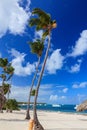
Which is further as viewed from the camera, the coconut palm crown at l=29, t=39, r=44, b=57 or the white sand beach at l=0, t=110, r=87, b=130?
the coconut palm crown at l=29, t=39, r=44, b=57

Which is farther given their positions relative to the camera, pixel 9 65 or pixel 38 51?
pixel 9 65

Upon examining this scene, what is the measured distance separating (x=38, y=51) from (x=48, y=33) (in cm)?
1132

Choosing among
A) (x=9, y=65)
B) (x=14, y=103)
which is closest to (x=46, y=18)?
(x=14, y=103)

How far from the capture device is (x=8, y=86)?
76.6 meters

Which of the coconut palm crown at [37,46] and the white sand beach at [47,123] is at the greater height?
the coconut palm crown at [37,46]

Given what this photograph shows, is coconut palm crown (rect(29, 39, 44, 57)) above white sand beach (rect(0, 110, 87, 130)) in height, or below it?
above

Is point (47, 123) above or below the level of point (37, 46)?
below

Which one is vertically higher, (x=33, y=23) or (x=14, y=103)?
(x=33, y=23)

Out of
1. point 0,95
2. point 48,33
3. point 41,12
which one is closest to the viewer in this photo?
point 41,12

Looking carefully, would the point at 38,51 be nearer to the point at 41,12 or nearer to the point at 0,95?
the point at 0,95

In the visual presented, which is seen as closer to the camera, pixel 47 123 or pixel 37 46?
pixel 47 123

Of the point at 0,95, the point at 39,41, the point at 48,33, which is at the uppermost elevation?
the point at 39,41

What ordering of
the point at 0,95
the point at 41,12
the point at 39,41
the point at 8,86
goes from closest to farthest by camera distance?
the point at 41,12 → the point at 0,95 → the point at 39,41 → the point at 8,86

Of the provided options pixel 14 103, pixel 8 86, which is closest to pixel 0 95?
pixel 14 103
